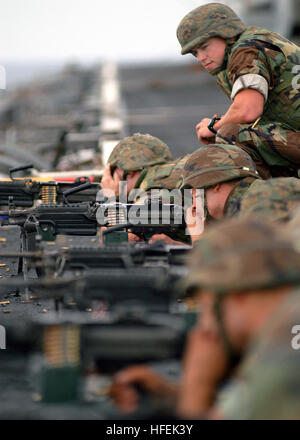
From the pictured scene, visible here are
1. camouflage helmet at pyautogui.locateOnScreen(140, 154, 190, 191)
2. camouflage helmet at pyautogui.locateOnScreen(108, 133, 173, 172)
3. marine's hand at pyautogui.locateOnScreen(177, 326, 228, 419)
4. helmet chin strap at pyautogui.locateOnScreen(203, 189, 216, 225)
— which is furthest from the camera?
camouflage helmet at pyautogui.locateOnScreen(108, 133, 173, 172)

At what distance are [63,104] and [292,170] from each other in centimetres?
2792

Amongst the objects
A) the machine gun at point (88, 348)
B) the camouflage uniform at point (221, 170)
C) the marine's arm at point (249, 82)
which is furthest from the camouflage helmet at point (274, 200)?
the marine's arm at point (249, 82)

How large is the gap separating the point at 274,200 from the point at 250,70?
8.76 ft

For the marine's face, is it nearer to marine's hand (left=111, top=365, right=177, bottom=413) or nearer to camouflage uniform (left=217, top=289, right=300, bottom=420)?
marine's hand (left=111, top=365, right=177, bottom=413)

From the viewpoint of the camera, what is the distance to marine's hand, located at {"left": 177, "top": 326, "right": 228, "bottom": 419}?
338 cm

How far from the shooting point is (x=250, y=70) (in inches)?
307

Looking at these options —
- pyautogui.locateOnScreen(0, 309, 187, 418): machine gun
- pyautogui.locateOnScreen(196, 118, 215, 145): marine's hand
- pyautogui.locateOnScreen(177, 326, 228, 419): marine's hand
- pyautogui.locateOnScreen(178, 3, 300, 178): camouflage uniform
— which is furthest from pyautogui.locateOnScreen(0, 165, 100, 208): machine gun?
pyautogui.locateOnScreen(177, 326, 228, 419): marine's hand

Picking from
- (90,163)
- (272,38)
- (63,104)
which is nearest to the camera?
(272,38)

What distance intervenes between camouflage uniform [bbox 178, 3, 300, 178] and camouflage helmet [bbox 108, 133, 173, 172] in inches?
43.2

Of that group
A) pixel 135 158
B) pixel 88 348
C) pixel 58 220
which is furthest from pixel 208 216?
pixel 88 348

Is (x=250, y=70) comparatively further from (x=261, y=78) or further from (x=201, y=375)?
(x=201, y=375)

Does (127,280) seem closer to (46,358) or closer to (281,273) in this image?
(46,358)
